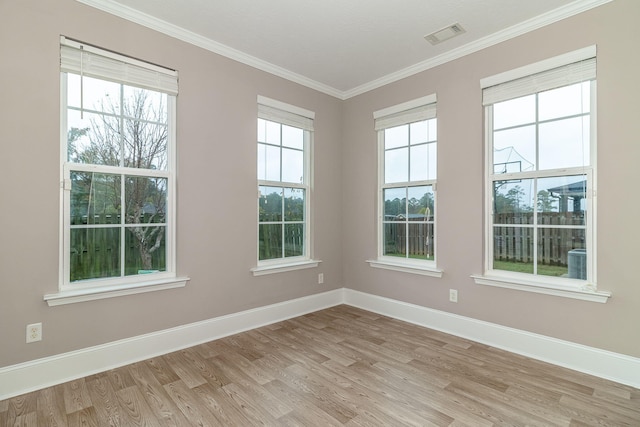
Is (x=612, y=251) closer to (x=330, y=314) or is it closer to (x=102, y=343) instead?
(x=330, y=314)

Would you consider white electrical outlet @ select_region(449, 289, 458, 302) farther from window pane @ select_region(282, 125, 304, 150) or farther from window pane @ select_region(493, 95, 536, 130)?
window pane @ select_region(282, 125, 304, 150)

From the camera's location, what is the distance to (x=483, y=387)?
2223 mm

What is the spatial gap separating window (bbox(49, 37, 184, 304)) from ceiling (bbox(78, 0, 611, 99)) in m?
0.50

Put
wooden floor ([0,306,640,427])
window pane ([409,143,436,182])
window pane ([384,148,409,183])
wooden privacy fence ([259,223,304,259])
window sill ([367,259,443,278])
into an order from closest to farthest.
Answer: wooden floor ([0,306,640,427])
window sill ([367,259,443,278])
window pane ([409,143,436,182])
wooden privacy fence ([259,223,304,259])
window pane ([384,148,409,183])

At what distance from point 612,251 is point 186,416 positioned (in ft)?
10.4

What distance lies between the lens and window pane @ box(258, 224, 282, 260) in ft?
11.6

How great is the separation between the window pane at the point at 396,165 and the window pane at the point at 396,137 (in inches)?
2.8

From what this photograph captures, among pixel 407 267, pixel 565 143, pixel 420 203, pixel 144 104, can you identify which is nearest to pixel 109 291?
pixel 144 104

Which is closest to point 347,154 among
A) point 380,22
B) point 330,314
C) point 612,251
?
point 380,22

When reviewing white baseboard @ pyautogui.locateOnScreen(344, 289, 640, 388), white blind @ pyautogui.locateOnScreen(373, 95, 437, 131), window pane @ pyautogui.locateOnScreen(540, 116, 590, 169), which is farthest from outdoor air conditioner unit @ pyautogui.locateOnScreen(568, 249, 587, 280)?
white blind @ pyautogui.locateOnScreen(373, 95, 437, 131)

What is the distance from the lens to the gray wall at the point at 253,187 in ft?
7.12

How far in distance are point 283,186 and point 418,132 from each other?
1672 mm

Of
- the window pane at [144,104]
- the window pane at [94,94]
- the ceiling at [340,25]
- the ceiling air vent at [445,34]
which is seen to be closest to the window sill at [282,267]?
the window pane at [144,104]

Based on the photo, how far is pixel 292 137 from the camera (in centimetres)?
386
